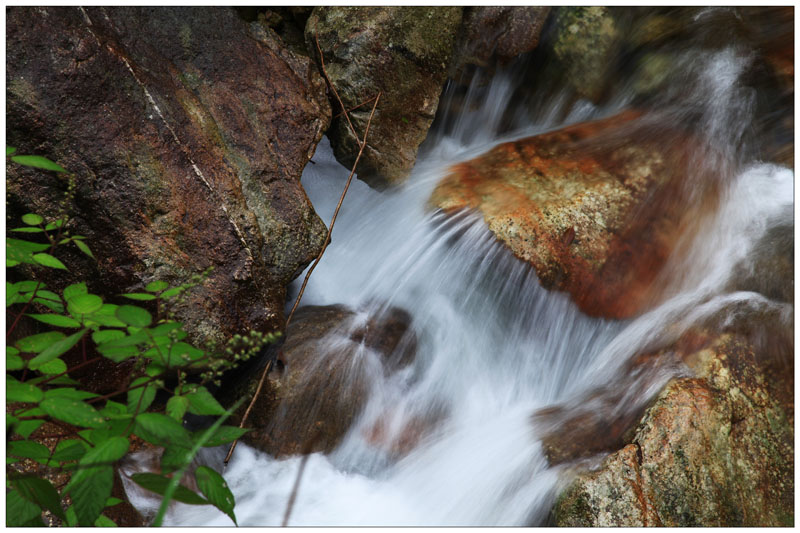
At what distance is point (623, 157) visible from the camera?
3.67 metres

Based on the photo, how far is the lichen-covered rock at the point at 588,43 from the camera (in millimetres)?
4121

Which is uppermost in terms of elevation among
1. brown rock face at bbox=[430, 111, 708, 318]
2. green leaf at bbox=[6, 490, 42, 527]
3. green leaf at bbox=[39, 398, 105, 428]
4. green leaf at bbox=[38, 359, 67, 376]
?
brown rock face at bbox=[430, 111, 708, 318]

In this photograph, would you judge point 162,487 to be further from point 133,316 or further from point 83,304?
point 83,304

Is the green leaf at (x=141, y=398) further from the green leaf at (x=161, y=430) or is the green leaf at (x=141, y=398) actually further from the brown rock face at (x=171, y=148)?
the brown rock face at (x=171, y=148)

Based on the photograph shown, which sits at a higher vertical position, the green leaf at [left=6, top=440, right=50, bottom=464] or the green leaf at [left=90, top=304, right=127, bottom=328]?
the green leaf at [left=90, top=304, right=127, bottom=328]

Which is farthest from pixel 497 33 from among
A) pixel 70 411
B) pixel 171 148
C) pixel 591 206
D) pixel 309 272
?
pixel 70 411

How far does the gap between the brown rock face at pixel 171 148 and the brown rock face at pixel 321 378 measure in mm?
345

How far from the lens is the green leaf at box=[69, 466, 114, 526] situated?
1.30 m

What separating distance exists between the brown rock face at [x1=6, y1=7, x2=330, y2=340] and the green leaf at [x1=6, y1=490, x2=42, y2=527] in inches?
48.3

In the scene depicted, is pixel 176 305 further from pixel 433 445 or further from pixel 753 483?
pixel 753 483

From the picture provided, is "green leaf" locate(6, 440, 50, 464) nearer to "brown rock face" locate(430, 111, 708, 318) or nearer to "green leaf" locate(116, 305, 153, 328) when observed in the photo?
"green leaf" locate(116, 305, 153, 328)

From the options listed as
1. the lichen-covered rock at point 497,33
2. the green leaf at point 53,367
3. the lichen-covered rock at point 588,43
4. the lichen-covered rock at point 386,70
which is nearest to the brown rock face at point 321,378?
the lichen-covered rock at point 386,70

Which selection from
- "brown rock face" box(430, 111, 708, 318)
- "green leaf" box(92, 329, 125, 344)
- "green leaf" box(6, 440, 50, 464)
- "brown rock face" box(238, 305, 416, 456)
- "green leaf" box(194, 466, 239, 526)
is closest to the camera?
"green leaf" box(194, 466, 239, 526)

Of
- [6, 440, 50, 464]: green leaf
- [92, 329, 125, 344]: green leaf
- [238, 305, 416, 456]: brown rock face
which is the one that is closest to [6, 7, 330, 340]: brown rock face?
[238, 305, 416, 456]: brown rock face
